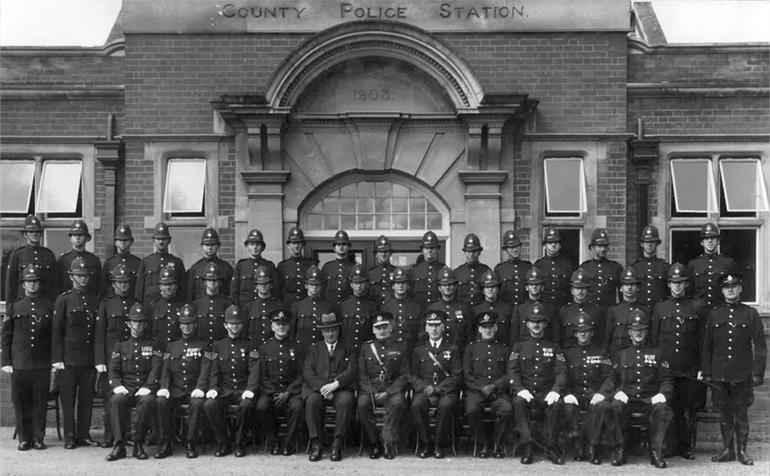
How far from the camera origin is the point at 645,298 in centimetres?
1203

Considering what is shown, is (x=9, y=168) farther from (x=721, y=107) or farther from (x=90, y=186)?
(x=721, y=107)

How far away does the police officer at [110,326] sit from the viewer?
11359 mm

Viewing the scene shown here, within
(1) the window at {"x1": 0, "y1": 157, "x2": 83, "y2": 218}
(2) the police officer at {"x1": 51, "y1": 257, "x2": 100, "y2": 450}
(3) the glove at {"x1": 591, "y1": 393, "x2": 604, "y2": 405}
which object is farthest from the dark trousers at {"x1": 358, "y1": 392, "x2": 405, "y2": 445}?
(1) the window at {"x1": 0, "y1": 157, "x2": 83, "y2": 218}

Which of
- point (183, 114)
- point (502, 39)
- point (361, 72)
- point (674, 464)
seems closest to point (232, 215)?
point (183, 114)

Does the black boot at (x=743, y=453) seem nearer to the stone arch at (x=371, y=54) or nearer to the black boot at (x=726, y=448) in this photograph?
the black boot at (x=726, y=448)

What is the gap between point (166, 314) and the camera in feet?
38.5

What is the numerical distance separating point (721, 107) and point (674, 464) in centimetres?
515

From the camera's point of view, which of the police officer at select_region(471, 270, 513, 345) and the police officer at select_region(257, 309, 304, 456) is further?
the police officer at select_region(471, 270, 513, 345)

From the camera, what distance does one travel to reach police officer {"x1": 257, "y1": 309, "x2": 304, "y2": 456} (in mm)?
10922

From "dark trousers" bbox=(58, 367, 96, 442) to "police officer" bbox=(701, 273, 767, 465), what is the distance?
664 centimetres

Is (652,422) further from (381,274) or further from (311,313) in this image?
(311,313)

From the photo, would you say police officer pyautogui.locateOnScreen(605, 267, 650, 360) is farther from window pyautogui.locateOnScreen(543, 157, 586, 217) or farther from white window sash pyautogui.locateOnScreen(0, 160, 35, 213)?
white window sash pyautogui.locateOnScreen(0, 160, 35, 213)

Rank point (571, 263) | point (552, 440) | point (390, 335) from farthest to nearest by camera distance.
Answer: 1. point (571, 263)
2. point (390, 335)
3. point (552, 440)

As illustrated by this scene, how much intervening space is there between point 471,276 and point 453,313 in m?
0.65
